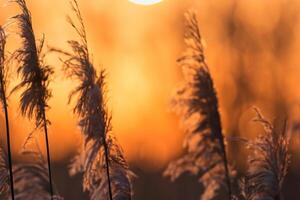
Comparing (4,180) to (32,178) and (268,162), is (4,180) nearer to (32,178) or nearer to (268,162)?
(32,178)

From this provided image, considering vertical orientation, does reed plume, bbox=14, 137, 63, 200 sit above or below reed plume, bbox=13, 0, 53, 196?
below

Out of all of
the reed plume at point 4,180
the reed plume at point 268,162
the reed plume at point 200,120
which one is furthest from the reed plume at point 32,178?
the reed plume at point 268,162

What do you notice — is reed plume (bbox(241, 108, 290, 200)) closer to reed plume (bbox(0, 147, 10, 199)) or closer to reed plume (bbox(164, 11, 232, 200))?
reed plume (bbox(164, 11, 232, 200))

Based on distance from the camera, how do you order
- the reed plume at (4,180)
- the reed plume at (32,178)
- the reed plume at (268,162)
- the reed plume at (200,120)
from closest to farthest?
the reed plume at (200,120), the reed plume at (268,162), the reed plume at (4,180), the reed plume at (32,178)

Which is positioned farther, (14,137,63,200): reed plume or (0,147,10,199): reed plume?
(14,137,63,200): reed plume

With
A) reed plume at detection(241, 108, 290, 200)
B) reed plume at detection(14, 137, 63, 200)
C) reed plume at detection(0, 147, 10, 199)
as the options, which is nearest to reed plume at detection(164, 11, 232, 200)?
reed plume at detection(241, 108, 290, 200)

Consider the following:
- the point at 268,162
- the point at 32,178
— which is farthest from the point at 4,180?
the point at 268,162

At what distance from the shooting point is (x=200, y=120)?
1455 centimetres

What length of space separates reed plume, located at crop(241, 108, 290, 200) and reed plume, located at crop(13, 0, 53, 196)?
302 centimetres

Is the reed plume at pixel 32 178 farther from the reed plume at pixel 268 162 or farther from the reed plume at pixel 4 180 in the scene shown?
the reed plume at pixel 268 162

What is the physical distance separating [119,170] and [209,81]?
188 cm

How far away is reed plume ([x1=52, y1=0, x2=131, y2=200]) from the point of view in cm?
1459

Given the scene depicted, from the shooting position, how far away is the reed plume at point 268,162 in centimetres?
1476

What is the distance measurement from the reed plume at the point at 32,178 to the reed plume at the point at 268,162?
9.78 ft
